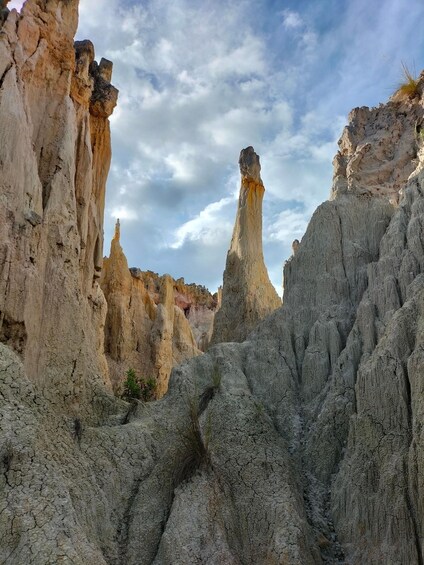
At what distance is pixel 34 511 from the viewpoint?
404 inches

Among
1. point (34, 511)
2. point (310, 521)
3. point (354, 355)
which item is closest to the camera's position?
point (34, 511)

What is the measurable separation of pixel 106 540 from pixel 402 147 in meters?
18.3

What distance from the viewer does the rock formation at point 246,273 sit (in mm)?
25500

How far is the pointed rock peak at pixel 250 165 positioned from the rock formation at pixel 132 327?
8147 millimetres

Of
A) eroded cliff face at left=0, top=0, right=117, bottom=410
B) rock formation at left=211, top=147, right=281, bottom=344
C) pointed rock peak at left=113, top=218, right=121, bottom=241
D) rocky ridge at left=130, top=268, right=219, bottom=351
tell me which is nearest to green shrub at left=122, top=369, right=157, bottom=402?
eroded cliff face at left=0, top=0, right=117, bottom=410

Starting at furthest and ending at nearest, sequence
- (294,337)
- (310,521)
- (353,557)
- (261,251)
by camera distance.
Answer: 1. (261,251)
2. (294,337)
3. (310,521)
4. (353,557)

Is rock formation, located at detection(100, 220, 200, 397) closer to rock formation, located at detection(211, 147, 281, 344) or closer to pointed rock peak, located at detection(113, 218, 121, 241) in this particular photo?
pointed rock peak, located at detection(113, 218, 121, 241)

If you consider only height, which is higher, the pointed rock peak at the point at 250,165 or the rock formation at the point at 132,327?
the pointed rock peak at the point at 250,165

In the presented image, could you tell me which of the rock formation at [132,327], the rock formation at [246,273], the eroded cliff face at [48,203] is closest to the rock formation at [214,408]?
the eroded cliff face at [48,203]

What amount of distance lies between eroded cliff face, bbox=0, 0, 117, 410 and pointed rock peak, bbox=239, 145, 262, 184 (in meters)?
9.91

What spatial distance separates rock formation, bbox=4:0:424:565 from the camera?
11.3 meters

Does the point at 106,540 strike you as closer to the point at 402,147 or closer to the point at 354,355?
the point at 354,355

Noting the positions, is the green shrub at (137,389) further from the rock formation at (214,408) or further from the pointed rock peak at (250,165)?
the pointed rock peak at (250,165)

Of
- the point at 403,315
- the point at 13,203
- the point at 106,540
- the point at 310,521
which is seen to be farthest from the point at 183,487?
the point at 13,203
